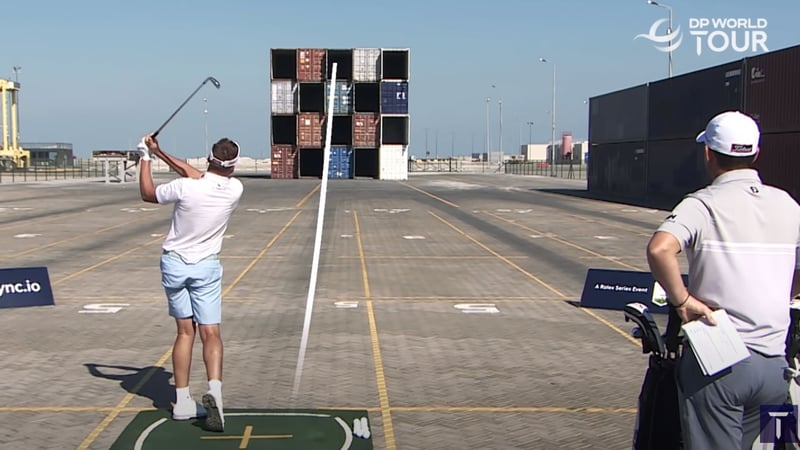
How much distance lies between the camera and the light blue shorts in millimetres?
6195

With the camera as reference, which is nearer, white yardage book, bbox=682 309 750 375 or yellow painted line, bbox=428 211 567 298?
white yardage book, bbox=682 309 750 375

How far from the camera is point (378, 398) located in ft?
24.7

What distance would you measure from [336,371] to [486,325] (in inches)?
124

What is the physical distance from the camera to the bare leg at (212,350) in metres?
6.35

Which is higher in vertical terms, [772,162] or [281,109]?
[281,109]

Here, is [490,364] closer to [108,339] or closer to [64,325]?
[108,339]

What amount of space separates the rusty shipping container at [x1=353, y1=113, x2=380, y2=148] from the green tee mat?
219 feet

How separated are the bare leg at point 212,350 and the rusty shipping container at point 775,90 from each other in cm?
2731

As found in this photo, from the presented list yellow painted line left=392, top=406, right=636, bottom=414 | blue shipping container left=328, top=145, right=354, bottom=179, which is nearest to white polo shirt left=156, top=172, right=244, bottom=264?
yellow painted line left=392, top=406, right=636, bottom=414

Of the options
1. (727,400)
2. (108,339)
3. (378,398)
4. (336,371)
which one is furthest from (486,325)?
(727,400)

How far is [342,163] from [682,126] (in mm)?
42073

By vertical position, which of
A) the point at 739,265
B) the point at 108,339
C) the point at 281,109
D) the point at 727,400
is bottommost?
the point at 108,339

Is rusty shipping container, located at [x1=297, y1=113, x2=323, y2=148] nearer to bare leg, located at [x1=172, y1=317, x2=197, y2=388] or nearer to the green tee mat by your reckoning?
the green tee mat

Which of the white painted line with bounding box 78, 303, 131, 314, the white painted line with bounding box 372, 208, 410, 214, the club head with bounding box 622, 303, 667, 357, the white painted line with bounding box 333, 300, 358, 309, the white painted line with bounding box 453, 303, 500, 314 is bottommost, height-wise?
the white painted line with bounding box 78, 303, 131, 314
